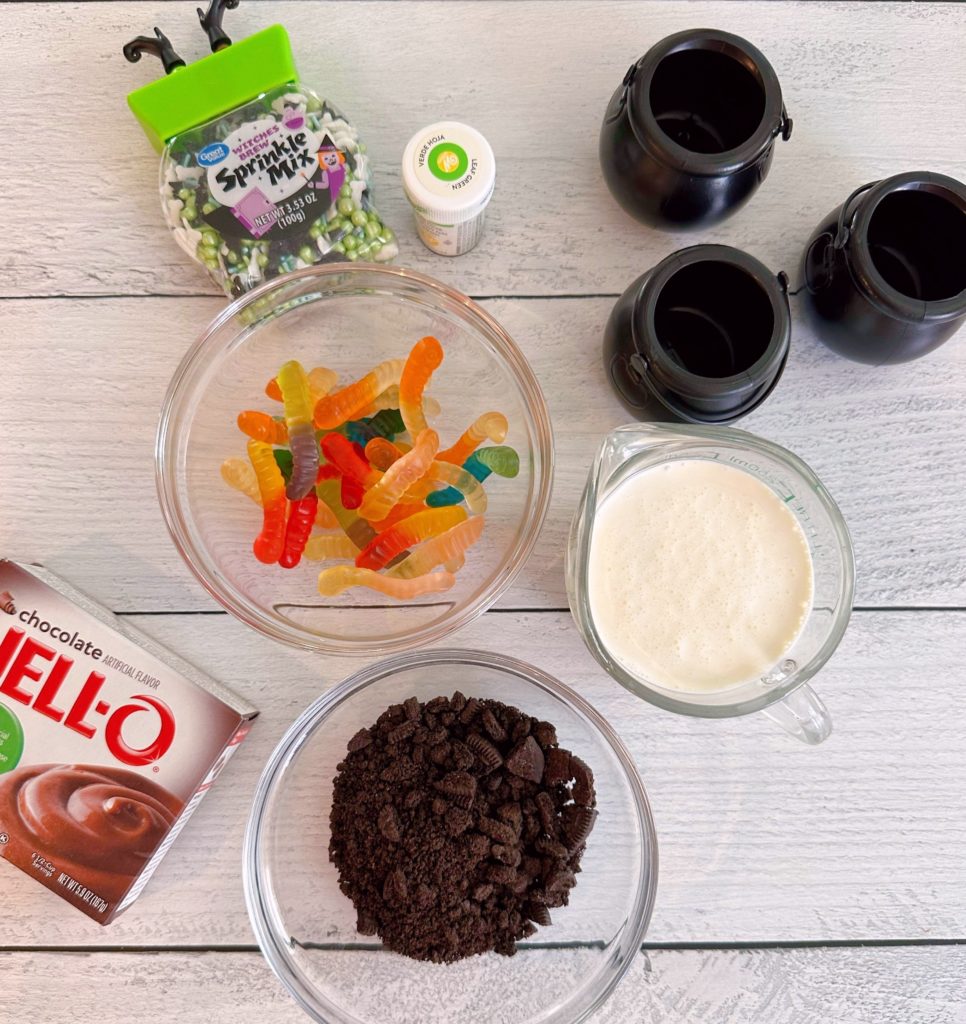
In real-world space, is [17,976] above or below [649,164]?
below

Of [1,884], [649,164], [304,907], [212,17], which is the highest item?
[212,17]

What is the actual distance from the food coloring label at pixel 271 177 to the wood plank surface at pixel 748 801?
1.38 feet

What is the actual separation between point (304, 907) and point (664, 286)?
0.74m

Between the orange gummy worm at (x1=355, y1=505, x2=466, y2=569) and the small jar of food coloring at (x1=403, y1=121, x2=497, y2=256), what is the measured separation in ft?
0.95

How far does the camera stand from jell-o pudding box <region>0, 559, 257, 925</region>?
0.82 metres

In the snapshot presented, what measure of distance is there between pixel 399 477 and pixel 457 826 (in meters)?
0.33

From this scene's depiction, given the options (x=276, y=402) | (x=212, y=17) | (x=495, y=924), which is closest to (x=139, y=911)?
(x=495, y=924)

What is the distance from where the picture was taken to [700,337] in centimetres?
87

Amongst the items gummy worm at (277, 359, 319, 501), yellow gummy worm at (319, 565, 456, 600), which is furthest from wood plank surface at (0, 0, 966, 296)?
yellow gummy worm at (319, 565, 456, 600)

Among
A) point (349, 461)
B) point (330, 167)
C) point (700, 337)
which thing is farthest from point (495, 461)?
point (330, 167)

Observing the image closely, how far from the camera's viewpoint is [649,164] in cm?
80

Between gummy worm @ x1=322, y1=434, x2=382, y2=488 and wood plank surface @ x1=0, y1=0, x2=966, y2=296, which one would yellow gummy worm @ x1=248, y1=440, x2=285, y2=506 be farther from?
wood plank surface @ x1=0, y1=0, x2=966, y2=296

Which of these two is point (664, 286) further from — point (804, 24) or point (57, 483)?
point (57, 483)

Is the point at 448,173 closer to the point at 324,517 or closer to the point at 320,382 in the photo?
the point at 320,382
